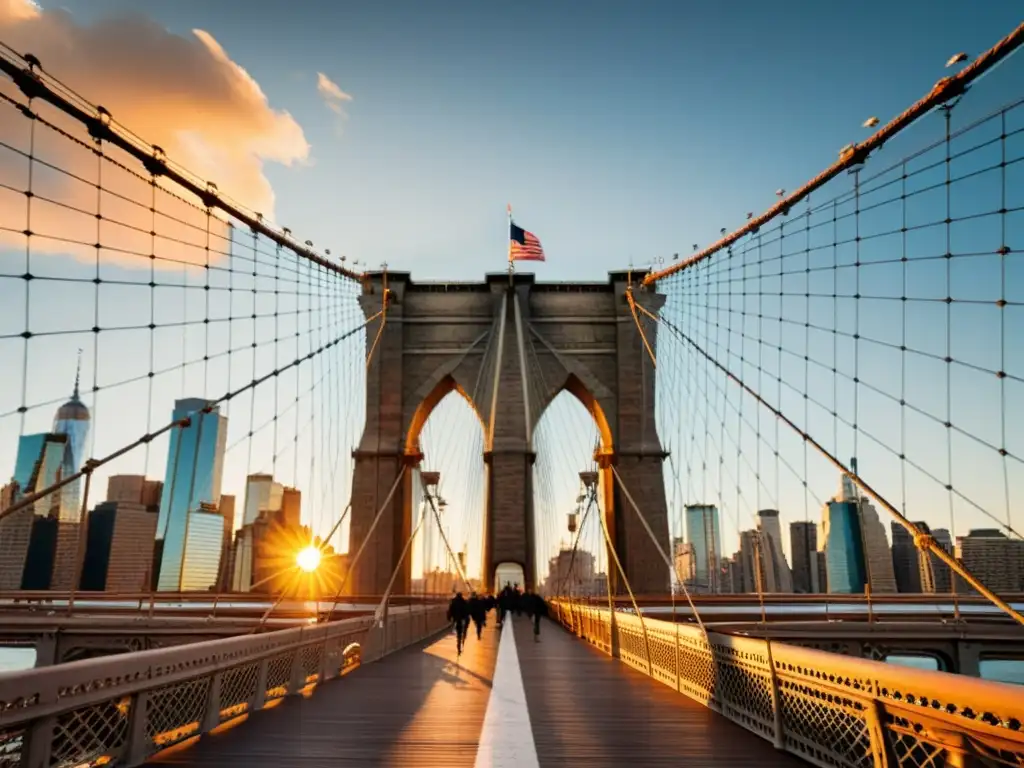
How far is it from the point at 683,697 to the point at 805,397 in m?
7.50

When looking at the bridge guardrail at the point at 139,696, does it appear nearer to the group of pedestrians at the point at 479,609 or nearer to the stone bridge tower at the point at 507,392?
the group of pedestrians at the point at 479,609

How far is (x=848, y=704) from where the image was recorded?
4.55 m

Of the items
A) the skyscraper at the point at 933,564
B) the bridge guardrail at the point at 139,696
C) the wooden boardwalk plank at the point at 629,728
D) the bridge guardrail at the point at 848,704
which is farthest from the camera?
the skyscraper at the point at 933,564

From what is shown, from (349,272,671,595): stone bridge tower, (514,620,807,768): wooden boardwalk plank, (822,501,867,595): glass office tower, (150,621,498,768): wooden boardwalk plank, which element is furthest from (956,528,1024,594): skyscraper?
(822,501,867,595): glass office tower

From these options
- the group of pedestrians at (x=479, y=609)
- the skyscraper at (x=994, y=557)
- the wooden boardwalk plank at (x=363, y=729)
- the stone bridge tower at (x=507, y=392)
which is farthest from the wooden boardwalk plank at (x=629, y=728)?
the stone bridge tower at (x=507, y=392)

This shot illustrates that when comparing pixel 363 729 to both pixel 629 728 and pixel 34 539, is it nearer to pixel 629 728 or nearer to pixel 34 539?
pixel 629 728

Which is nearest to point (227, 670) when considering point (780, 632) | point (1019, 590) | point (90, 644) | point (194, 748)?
point (194, 748)

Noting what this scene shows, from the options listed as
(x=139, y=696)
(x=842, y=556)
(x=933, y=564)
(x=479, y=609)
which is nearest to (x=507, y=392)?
(x=479, y=609)

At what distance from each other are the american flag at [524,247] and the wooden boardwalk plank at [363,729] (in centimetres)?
2828

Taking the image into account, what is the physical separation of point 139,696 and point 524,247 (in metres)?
33.7

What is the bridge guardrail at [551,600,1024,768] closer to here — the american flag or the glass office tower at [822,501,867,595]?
the american flag

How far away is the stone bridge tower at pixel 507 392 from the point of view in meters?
36.8

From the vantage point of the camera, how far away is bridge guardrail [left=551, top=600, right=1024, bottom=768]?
10.5ft

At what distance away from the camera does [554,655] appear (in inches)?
584
